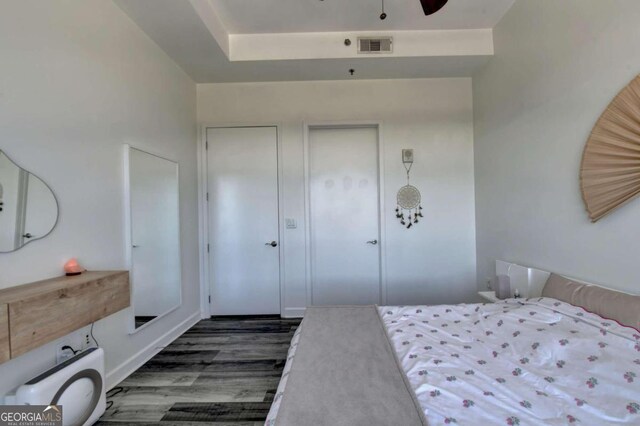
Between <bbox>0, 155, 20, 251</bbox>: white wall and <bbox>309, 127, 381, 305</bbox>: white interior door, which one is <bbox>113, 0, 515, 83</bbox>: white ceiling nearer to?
<bbox>309, 127, 381, 305</bbox>: white interior door

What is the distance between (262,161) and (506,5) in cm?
281

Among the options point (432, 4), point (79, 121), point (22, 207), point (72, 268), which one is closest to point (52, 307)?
point (72, 268)

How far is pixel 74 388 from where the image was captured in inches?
57.4

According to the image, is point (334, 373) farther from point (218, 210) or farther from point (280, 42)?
point (280, 42)

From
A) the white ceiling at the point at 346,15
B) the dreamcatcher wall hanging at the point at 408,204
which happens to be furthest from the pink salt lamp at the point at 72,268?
the dreamcatcher wall hanging at the point at 408,204

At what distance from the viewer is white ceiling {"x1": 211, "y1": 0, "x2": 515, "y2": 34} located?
241cm

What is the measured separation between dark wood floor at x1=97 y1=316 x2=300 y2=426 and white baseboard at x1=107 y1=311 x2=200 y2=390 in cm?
5

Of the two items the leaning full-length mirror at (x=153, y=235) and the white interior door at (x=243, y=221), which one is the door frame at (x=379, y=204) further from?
the leaning full-length mirror at (x=153, y=235)

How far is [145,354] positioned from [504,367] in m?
2.60

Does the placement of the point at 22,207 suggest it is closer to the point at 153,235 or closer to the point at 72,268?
the point at 72,268

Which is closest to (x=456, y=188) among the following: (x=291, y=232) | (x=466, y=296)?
(x=466, y=296)

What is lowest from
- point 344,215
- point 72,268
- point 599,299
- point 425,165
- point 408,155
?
point 599,299

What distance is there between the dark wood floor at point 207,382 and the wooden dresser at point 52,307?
0.68m

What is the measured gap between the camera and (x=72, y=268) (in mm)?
1632
